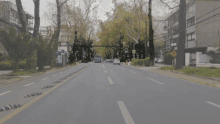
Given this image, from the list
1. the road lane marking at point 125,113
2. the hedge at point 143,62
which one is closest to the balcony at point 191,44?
the hedge at point 143,62

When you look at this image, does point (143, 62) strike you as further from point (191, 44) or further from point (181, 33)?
point (181, 33)

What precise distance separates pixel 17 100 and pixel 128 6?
38795mm

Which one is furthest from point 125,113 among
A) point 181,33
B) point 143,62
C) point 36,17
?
point 143,62

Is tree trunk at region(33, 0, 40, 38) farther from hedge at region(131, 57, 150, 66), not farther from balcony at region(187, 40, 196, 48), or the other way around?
balcony at region(187, 40, 196, 48)

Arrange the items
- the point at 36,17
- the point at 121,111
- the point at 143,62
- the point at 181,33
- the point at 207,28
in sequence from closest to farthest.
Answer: the point at 121,111
the point at 36,17
the point at 181,33
the point at 143,62
the point at 207,28

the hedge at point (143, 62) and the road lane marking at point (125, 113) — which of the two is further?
the hedge at point (143, 62)

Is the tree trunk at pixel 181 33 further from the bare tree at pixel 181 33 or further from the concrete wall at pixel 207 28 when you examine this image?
the concrete wall at pixel 207 28

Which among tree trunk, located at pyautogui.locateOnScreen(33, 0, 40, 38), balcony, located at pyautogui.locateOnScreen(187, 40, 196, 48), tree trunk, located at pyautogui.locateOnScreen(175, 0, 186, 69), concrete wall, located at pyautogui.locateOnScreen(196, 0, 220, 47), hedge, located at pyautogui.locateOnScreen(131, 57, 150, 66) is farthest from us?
balcony, located at pyautogui.locateOnScreen(187, 40, 196, 48)

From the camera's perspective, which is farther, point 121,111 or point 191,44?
point 191,44

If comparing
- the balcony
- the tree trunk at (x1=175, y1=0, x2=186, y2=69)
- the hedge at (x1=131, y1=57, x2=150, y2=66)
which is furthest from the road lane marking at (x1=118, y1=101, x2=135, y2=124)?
the balcony

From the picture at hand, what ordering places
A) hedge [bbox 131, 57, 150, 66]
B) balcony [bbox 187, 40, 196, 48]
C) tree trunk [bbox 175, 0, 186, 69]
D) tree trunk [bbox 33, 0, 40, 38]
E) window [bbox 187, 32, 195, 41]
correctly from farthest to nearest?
window [bbox 187, 32, 195, 41], balcony [bbox 187, 40, 196, 48], hedge [bbox 131, 57, 150, 66], tree trunk [bbox 175, 0, 186, 69], tree trunk [bbox 33, 0, 40, 38]

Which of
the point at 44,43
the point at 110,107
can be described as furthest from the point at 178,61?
the point at 110,107

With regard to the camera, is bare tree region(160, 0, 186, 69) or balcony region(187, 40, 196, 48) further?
balcony region(187, 40, 196, 48)

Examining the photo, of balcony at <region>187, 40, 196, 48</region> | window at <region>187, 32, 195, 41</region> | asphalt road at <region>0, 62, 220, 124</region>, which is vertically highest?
window at <region>187, 32, 195, 41</region>
